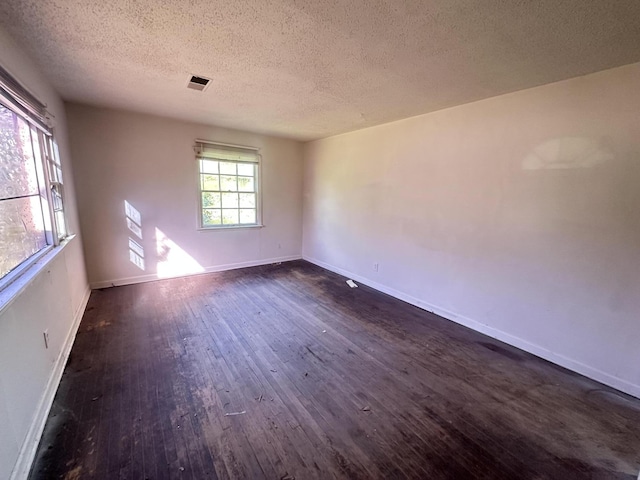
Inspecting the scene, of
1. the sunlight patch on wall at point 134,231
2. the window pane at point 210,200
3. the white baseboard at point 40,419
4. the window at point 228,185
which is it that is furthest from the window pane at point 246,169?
the white baseboard at point 40,419

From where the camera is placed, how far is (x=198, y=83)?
2.59 metres

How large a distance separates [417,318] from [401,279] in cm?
66

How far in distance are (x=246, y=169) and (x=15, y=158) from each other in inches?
130

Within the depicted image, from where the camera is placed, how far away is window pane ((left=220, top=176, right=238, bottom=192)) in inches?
185

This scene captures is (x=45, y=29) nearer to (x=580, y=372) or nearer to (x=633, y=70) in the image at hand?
(x=633, y=70)

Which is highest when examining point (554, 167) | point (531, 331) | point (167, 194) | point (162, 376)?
point (554, 167)

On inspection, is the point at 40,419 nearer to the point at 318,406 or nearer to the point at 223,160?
the point at 318,406

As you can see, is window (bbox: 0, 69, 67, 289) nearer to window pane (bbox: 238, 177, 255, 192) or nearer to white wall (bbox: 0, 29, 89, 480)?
white wall (bbox: 0, 29, 89, 480)

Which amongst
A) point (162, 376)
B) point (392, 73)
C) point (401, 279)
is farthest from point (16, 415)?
point (401, 279)

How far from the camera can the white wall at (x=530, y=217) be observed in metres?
2.05

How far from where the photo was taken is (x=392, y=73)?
224 cm

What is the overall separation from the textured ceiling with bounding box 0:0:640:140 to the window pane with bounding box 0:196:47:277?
3.64 ft

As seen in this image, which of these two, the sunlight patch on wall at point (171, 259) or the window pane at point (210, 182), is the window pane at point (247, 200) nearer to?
the window pane at point (210, 182)

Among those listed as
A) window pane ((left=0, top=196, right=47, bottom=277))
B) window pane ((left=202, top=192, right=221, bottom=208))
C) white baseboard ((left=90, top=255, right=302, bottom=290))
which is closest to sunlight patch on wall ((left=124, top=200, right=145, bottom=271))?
white baseboard ((left=90, top=255, right=302, bottom=290))
